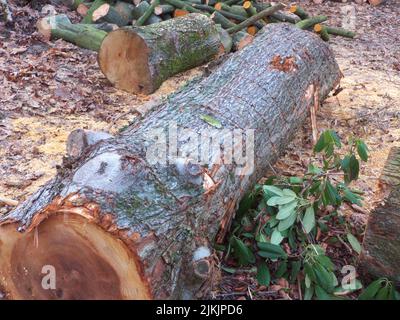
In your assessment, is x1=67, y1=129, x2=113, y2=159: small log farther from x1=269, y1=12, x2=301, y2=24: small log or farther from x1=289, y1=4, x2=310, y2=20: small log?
x1=289, y1=4, x2=310, y2=20: small log

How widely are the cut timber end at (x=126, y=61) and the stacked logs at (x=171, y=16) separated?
885 mm

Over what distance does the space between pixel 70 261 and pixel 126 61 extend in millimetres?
3454

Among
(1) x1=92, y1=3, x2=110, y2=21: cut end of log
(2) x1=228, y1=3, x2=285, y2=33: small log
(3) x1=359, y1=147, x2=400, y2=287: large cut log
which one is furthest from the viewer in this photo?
(2) x1=228, y1=3, x2=285, y2=33: small log

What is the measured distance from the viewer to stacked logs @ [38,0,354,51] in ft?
21.1

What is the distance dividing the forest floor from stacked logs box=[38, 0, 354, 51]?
20cm

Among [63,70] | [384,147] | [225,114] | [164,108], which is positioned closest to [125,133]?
[164,108]

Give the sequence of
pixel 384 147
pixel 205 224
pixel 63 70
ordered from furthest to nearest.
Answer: pixel 63 70 < pixel 384 147 < pixel 205 224

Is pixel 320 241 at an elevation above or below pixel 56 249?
below

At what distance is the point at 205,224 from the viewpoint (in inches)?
104

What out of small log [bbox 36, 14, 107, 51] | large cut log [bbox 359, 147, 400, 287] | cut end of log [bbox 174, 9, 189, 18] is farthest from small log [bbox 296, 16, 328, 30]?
large cut log [bbox 359, 147, 400, 287]

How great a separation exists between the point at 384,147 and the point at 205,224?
2.35 m

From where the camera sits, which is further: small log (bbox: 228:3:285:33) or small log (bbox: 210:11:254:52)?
small log (bbox: 228:3:285:33)

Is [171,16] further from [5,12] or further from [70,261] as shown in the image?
[70,261]
